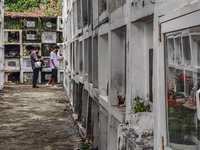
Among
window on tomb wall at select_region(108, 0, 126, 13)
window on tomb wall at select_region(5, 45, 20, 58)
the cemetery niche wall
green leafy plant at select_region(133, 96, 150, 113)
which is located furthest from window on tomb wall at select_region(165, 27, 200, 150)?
window on tomb wall at select_region(5, 45, 20, 58)

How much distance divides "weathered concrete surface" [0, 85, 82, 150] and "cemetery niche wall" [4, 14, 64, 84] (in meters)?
3.50

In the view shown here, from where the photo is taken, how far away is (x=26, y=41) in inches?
536

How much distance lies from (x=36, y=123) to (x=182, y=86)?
16.9 ft

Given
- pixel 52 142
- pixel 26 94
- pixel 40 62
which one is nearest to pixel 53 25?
pixel 40 62

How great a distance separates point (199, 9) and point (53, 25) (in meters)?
13.0

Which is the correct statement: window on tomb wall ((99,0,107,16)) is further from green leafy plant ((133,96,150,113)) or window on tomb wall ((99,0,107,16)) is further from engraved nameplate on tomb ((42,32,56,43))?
engraved nameplate on tomb ((42,32,56,43))

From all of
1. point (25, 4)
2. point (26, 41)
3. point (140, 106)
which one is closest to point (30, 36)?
point (26, 41)

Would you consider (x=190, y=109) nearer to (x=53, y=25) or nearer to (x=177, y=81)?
(x=177, y=81)

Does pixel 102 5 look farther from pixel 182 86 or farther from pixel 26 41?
pixel 26 41

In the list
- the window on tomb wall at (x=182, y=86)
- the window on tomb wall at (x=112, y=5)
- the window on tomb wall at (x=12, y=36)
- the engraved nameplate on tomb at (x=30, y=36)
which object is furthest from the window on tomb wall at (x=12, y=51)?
the window on tomb wall at (x=182, y=86)

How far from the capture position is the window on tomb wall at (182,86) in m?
1.46

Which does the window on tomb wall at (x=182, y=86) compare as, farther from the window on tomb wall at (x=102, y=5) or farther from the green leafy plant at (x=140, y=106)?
the window on tomb wall at (x=102, y=5)

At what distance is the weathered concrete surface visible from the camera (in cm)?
498

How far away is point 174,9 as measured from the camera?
162cm
